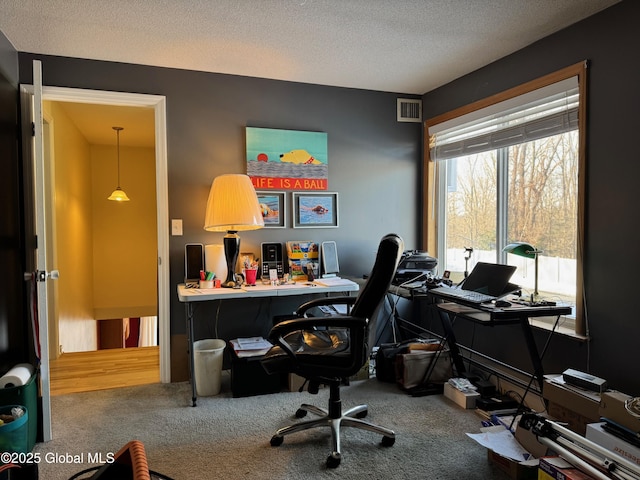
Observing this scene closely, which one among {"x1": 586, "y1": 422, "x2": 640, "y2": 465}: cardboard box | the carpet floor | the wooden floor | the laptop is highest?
the laptop

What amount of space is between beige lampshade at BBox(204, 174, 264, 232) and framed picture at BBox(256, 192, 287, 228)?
0.39 meters

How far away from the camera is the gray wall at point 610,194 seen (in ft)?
7.38

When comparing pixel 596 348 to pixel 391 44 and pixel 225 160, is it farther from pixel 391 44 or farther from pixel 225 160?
pixel 225 160

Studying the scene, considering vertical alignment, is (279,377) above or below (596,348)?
below

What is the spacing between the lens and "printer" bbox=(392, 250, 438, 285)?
130 inches

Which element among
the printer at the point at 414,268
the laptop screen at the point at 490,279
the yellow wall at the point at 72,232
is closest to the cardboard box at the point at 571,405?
the laptop screen at the point at 490,279

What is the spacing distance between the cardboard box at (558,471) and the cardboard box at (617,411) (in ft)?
1.06

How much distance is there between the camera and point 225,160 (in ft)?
11.2

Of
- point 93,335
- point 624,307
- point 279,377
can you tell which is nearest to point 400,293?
point 279,377

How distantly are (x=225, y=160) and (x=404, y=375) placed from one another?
80.8 inches

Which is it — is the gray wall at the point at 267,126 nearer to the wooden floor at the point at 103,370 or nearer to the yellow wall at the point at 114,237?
the wooden floor at the point at 103,370

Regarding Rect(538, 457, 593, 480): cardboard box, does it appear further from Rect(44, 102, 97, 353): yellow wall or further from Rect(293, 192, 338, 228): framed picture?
Rect(44, 102, 97, 353): yellow wall

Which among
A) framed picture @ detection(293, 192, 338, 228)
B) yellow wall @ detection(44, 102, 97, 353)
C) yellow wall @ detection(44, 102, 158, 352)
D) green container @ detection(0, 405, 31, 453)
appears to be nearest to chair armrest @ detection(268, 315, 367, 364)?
green container @ detection(0, 405, 31, 453)

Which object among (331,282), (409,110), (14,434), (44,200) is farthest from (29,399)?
(409,110)
